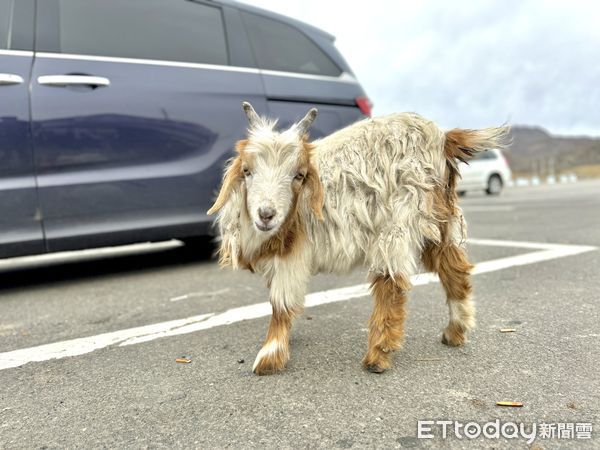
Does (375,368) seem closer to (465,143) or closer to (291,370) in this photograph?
(291,370)

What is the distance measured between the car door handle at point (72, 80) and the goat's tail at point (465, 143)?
9.59 ft

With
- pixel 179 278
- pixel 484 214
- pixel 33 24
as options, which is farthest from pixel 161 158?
pixel 484 214

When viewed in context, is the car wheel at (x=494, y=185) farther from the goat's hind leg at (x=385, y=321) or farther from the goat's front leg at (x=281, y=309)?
the goat's front leg at (x=281, y=309)

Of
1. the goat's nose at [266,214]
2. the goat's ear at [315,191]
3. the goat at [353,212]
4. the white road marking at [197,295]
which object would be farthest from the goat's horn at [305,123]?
the white road marking at [197,295]

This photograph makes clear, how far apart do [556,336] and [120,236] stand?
3.34 metres

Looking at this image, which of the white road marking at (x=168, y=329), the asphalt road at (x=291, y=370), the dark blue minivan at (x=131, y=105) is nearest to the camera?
the asphalt road at (x=291, y=370)

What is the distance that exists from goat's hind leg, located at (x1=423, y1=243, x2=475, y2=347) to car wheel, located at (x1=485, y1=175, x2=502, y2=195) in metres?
17.4

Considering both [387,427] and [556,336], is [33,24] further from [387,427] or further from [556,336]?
[556,336]

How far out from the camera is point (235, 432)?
165 cm

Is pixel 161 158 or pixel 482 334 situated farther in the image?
pixel 161 158

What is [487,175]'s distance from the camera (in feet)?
59.7

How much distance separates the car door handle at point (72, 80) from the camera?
3.65 metres

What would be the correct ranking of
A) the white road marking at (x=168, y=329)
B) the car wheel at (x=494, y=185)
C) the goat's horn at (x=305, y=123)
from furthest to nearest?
the car wheel at (x=494, y=185) < the white road marking at (x=168, y=329) < the goat's horn at (x=305, y=123)

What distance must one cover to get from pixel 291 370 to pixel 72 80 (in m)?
2.98
